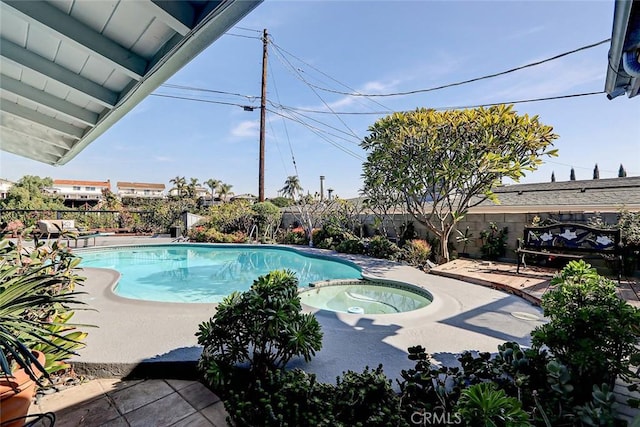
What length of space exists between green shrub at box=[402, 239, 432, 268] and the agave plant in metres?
7.31

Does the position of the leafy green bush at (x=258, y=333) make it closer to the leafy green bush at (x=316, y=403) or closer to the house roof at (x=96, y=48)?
the leafy green bush at (x=316, y=403)

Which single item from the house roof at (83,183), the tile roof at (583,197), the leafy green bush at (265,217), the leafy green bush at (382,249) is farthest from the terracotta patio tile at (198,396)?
the house roof at (83,183)

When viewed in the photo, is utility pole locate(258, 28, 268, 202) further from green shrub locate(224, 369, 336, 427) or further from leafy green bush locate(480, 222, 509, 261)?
green shrub locate(224, 369, 336, 427)

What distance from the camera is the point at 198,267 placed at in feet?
32.1

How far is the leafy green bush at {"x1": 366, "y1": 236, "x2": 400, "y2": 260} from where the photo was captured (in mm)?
9047

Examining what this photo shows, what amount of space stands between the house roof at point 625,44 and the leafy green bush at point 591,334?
1563mm

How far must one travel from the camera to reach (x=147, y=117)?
47.4 feet

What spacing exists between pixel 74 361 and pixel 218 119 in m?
17.6

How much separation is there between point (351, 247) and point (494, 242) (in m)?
4.47

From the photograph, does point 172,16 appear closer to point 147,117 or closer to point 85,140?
point 85,140

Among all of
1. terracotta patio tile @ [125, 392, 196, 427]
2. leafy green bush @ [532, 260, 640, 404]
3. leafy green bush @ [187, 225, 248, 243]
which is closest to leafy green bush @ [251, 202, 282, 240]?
leafy green bush @ [187, 225, 248, 243]

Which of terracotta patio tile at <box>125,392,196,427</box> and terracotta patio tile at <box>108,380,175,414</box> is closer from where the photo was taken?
terracotta patio tile at <box>125,392,196,427</box>

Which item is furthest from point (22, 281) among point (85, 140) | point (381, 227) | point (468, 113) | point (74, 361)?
point (381, 227)

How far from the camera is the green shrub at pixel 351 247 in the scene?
10289 millimetres
